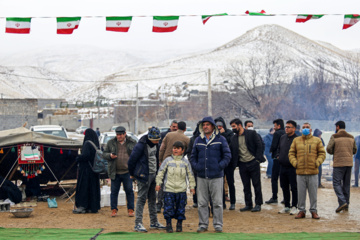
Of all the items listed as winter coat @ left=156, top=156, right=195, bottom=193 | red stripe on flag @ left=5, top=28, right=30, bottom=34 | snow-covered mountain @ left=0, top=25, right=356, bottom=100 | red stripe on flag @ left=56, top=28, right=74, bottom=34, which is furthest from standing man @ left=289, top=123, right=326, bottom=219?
snow-covered mountain @ left=0, top=25, right=356, bottom=100

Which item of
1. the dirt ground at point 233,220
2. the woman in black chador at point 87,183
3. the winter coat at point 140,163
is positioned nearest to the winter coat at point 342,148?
the dirt ground at point 233,220

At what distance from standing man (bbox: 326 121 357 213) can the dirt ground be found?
406 mm

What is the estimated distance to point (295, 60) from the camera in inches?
5906

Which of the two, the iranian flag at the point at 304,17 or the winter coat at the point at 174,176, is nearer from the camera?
the winter coat at the point at 174,176

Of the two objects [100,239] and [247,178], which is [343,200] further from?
[100,239]

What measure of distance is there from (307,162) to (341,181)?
5.49ft

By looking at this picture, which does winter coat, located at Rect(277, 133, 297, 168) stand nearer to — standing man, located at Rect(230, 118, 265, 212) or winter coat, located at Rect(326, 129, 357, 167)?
standing man, located at Rect(230, 118, 265, 212)

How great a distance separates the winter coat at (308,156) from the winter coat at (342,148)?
131 cm

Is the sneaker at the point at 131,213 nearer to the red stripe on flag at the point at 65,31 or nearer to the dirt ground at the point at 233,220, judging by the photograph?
the dirt ground at the point at 233,220

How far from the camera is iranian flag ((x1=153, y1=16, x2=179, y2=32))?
13.9 metres

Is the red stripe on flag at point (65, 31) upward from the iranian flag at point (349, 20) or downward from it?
downward

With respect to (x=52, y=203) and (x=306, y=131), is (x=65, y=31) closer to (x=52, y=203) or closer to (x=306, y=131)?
(x=52, y=203)

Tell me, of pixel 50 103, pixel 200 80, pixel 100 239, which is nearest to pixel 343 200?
pixel 100 239

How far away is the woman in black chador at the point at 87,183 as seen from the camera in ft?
40.7
